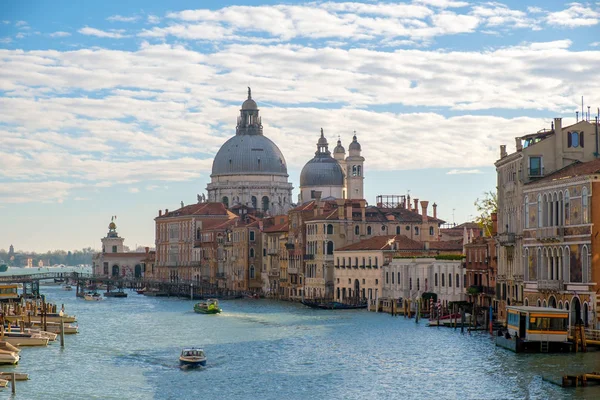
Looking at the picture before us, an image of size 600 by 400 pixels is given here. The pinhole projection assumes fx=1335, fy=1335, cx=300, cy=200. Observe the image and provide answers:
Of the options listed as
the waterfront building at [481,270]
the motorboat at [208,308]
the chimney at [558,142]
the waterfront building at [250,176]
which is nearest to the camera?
the chimney at [558,142]

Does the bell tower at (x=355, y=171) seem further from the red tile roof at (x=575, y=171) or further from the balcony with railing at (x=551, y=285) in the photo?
the balcony with railing at (x=551, y=285)

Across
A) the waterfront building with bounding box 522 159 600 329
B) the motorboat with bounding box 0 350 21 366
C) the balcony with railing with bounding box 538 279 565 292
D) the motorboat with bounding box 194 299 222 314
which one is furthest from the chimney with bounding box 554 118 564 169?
the motorboat with bounding box 194 299 222 314

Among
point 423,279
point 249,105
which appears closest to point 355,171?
point 249,105

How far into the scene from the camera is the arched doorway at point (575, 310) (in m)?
45.1

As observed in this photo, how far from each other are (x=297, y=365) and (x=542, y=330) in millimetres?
8098

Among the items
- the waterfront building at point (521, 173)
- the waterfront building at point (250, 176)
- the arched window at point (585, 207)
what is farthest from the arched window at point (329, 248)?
the waterfront building at point (250, 176)

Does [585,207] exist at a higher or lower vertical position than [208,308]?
higher

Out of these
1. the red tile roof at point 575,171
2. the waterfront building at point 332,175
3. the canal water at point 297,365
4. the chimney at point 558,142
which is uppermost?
the waterfront building at point 332,175

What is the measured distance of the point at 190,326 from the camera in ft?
213

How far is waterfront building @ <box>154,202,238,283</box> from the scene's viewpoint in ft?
390

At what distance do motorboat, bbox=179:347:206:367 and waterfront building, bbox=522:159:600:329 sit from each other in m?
12.5

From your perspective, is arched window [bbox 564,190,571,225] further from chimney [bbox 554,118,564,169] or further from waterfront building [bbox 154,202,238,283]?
waterfront building [bbox 154,202,238,283]

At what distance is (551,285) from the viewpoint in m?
46.6

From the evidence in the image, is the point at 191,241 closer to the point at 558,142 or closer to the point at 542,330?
the point at 558,142
